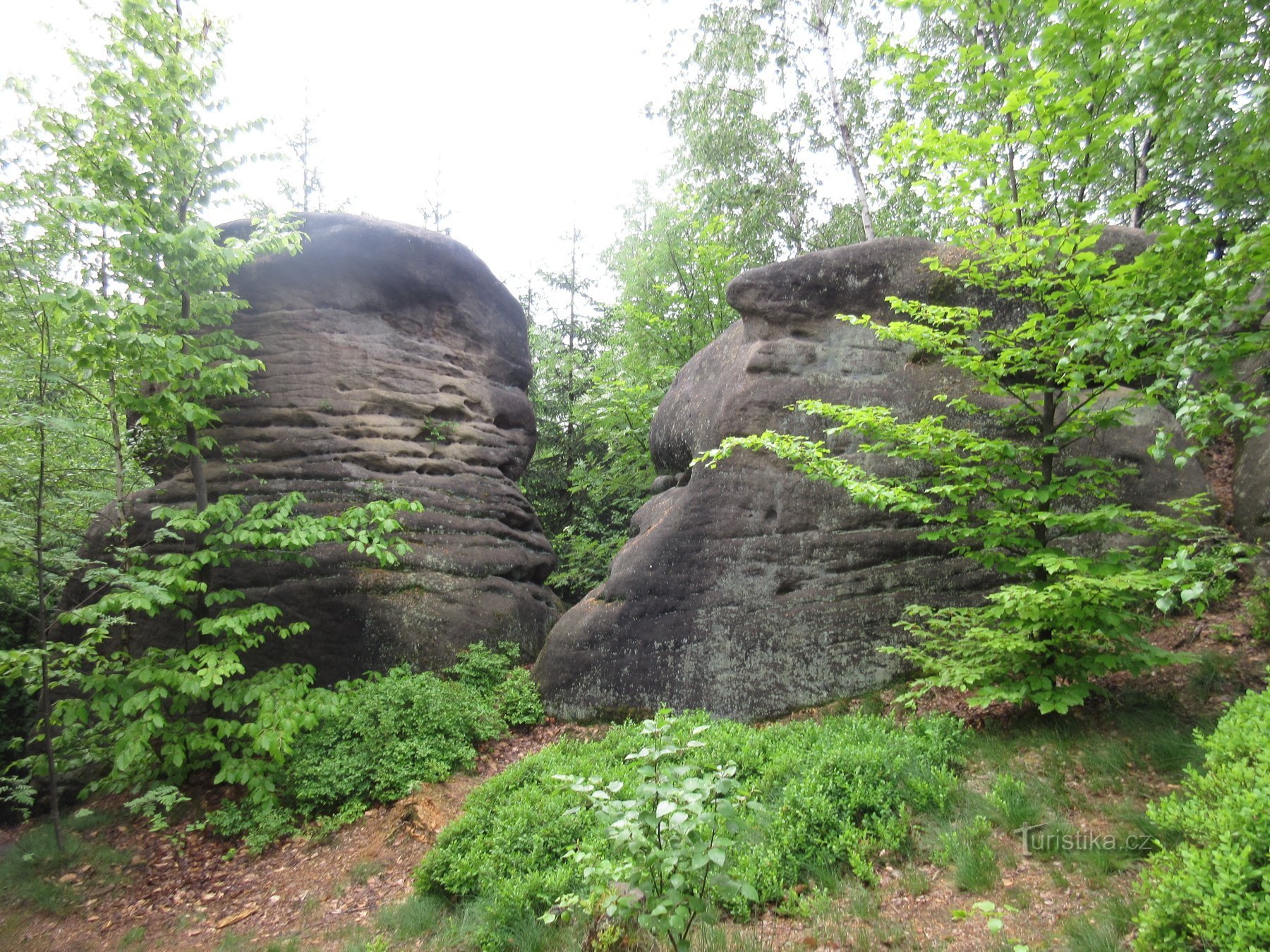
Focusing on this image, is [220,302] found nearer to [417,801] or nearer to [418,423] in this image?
[418,423]

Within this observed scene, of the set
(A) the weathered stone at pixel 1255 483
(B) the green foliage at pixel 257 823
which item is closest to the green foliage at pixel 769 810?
(B) the green foliage at pixel 257 823

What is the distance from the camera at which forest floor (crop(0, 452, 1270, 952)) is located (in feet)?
11.7

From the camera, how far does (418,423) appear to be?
10711 millimetres

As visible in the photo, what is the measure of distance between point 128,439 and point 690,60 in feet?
46.3

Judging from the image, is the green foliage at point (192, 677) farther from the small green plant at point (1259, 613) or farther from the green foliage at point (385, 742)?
the small green plant at point (1259, 613)

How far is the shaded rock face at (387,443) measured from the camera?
8781 millimetres

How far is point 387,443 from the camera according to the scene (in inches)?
404

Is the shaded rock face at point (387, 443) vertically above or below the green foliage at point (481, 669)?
above

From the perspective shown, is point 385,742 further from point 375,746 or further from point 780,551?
point 780,551

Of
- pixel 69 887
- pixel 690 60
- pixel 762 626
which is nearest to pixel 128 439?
pixel 69 887

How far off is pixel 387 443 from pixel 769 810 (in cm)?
803

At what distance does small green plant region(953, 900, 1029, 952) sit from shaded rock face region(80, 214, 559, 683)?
6.92m

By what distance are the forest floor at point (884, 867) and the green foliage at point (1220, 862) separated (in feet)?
1.33

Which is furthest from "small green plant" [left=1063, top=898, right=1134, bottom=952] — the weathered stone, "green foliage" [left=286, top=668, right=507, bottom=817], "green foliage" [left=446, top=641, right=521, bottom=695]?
"green foliage" [left=446, top=641, right=521, bottom=695]
